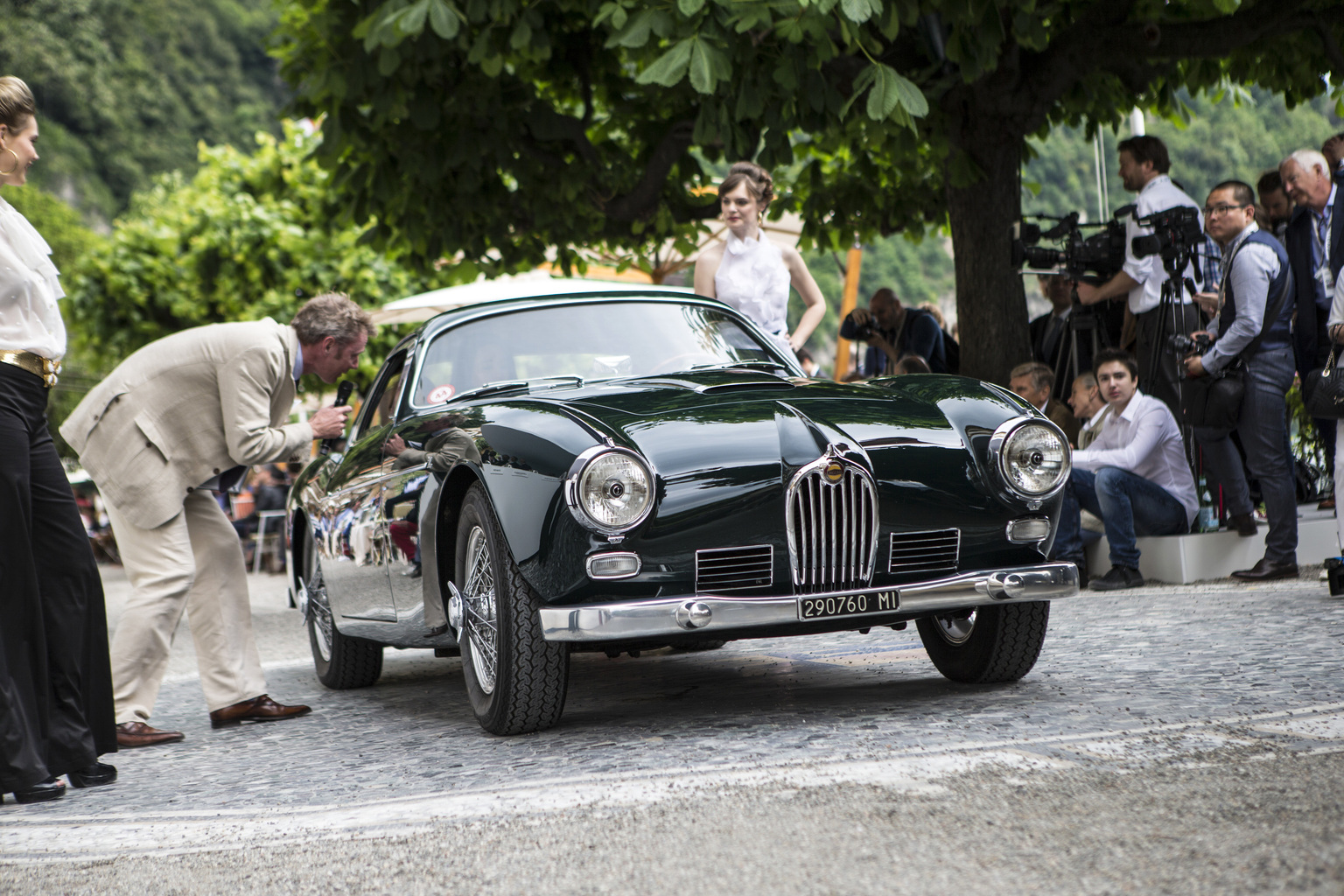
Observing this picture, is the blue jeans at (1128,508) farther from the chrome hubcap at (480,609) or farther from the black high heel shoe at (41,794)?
the black high heel shoe at (41,794)

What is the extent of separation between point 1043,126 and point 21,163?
925cm

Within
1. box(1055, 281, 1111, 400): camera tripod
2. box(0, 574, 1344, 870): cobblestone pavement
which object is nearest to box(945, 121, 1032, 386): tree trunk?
box(1055, 281, 1111, 400): camera tripod

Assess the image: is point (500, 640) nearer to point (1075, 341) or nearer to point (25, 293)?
point (25, 293)

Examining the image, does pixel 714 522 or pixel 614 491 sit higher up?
pixel 614 491

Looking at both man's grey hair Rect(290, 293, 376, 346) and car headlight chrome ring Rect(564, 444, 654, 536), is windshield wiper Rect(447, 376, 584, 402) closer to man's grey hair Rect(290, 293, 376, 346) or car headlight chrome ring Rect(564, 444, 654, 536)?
man's grey hair Rect(290, 293, 376, 346)

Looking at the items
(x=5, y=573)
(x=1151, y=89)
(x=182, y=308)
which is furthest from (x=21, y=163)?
(x=182, y=308)

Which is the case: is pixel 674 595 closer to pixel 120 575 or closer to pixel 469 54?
pixel 469 54

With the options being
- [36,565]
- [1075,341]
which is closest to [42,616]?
[36,565]

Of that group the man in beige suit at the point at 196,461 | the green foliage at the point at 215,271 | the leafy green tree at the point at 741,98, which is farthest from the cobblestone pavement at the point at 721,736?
the green foliage at the point at 215,271

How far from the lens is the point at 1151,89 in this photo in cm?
1263

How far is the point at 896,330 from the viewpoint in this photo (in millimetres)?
11672

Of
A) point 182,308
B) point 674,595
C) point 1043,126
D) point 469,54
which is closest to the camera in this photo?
point 674,595

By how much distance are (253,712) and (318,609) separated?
101 centimetres

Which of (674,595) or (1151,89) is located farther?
(1151,89)
